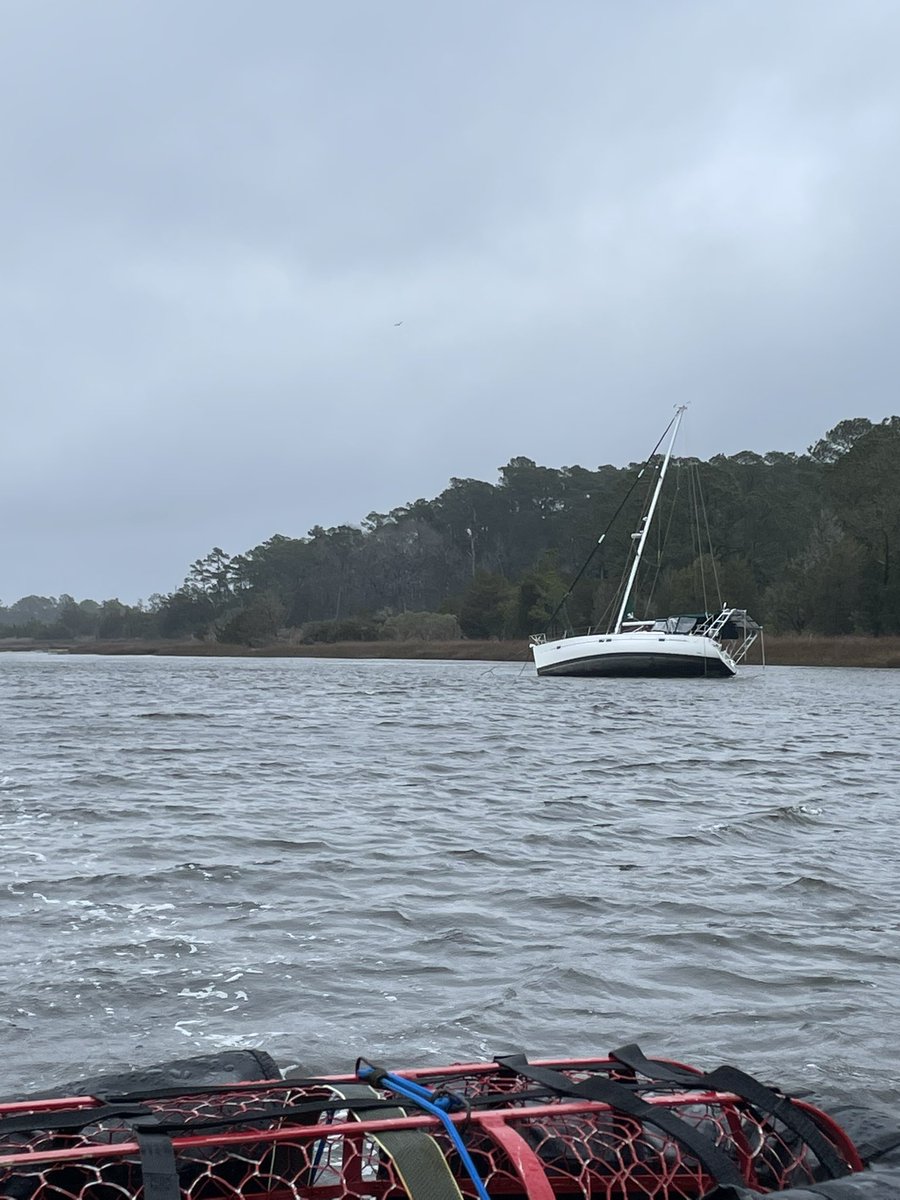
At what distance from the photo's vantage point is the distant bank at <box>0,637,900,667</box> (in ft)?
243

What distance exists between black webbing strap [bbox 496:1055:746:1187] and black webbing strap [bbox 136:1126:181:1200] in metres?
1.14

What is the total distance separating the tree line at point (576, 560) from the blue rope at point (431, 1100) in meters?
48.3

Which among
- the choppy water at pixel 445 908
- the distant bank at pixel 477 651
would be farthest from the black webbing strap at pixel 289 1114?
the distant bank at pixel 477 651

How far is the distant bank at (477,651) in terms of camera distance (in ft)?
243

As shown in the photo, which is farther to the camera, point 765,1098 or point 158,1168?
point 765,1098

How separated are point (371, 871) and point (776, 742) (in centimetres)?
1583

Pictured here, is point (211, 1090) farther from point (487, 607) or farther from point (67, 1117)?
point (487, 607)

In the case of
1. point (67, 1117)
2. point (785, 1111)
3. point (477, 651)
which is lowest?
point (785, 1111)

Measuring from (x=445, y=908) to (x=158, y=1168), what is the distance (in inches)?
241

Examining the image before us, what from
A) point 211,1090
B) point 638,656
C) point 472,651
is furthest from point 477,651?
point 211,1090

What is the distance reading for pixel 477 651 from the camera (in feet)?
318

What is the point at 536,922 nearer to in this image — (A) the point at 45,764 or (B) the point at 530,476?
(A) the point at 45,764

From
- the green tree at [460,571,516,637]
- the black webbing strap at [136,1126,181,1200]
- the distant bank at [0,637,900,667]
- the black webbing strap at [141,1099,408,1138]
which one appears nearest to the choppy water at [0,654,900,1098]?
the black webbing strap at [141,1099,408,1138]

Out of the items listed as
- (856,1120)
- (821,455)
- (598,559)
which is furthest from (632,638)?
(821,455)
